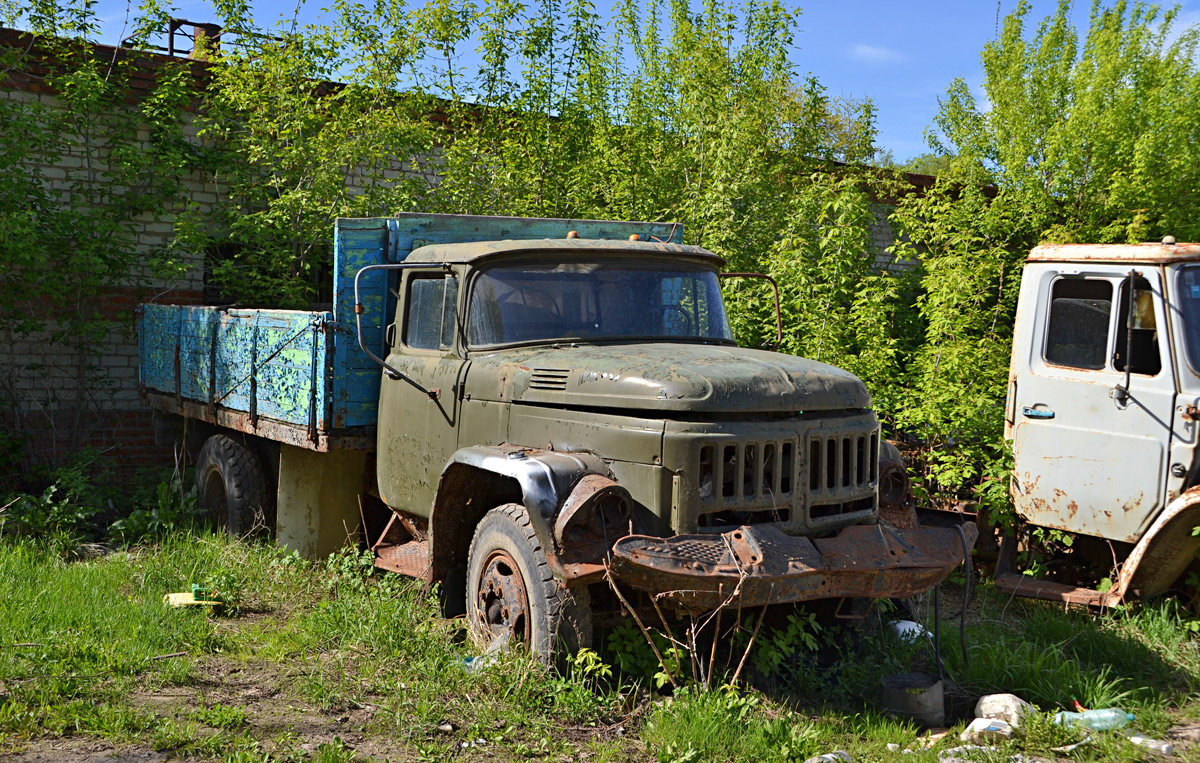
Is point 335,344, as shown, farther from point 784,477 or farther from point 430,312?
point 784,477

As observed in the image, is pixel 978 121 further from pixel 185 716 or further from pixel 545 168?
pixel 185 716

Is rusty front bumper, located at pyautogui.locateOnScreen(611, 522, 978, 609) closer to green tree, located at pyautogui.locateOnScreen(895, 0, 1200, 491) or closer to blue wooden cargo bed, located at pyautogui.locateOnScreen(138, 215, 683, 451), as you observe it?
blue wooden cargo bed, located at pyautogui.locateOnScreen(138, 215, 683, 451)

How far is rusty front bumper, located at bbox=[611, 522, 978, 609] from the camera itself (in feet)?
13.2

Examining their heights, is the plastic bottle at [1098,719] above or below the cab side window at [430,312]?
below

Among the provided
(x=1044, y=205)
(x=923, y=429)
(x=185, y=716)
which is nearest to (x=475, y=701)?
(x=185, y=716)

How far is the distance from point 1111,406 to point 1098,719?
2316 mm

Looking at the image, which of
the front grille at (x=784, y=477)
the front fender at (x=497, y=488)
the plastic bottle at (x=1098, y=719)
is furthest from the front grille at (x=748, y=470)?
the plastic bottle at (x=1098, y=719)

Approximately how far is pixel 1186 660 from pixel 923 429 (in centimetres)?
261

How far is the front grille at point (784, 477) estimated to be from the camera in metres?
4.35

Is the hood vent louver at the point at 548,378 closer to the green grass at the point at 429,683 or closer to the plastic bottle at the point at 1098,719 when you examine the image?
the green grass at the point at 429,683

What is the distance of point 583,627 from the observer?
4379mm

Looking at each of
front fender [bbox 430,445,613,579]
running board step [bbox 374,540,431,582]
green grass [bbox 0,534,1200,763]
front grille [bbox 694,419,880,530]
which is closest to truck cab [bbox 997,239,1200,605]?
green grass [bbox 0,534,1200,763]

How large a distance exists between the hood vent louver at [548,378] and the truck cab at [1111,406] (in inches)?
129

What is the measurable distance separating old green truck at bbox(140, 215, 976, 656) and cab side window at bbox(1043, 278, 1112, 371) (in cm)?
143
